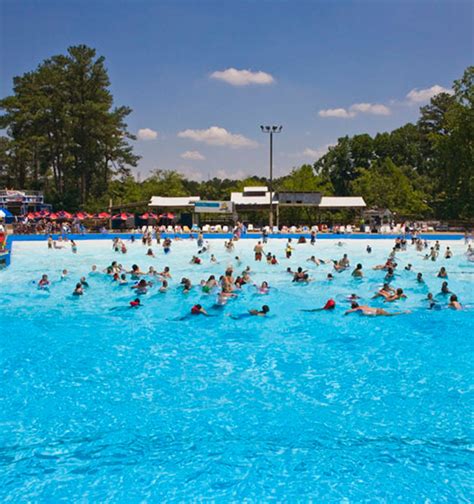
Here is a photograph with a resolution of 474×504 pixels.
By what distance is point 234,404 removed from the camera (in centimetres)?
936

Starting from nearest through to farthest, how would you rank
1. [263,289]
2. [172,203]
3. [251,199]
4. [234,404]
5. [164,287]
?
[234,404] < [263,289] < [164,287] < [172,203] < [251,199]

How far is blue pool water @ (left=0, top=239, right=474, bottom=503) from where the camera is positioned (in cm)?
706

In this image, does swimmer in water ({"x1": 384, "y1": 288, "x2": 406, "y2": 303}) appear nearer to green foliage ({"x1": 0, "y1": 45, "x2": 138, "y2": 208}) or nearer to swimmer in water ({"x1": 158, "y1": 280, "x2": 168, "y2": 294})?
swimmer in water ({"x1": 158, "y1": 280, "x2": 168, "y2": 294})

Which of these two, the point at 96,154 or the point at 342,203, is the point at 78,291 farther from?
the point at 96,154

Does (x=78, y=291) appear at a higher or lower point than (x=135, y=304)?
higher

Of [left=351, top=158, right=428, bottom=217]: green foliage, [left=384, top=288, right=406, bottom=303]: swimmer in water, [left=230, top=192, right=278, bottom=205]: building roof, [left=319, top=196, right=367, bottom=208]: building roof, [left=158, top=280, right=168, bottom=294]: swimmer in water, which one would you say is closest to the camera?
[left=384, top=288, right=406, bottom=303]: swimmer in water

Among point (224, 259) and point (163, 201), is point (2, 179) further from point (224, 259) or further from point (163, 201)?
point (224, 259)

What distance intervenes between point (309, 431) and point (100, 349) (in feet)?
21.5

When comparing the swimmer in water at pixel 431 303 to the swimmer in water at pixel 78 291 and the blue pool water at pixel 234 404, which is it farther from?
the swimmer in water at pixel 78 291

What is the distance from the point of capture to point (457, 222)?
1984 inches

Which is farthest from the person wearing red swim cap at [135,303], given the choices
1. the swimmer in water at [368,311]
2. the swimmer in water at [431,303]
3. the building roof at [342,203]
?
the building roof at [342,203]

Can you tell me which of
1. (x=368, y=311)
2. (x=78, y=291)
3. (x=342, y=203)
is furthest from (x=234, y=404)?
(x=342, y=203)

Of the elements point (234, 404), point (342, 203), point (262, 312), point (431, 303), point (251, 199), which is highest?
point (251, 199)

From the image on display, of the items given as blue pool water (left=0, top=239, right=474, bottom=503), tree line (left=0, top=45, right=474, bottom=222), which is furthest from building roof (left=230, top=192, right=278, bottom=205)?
blue pool water (left=0, top=239, right=474, bottom=503)
